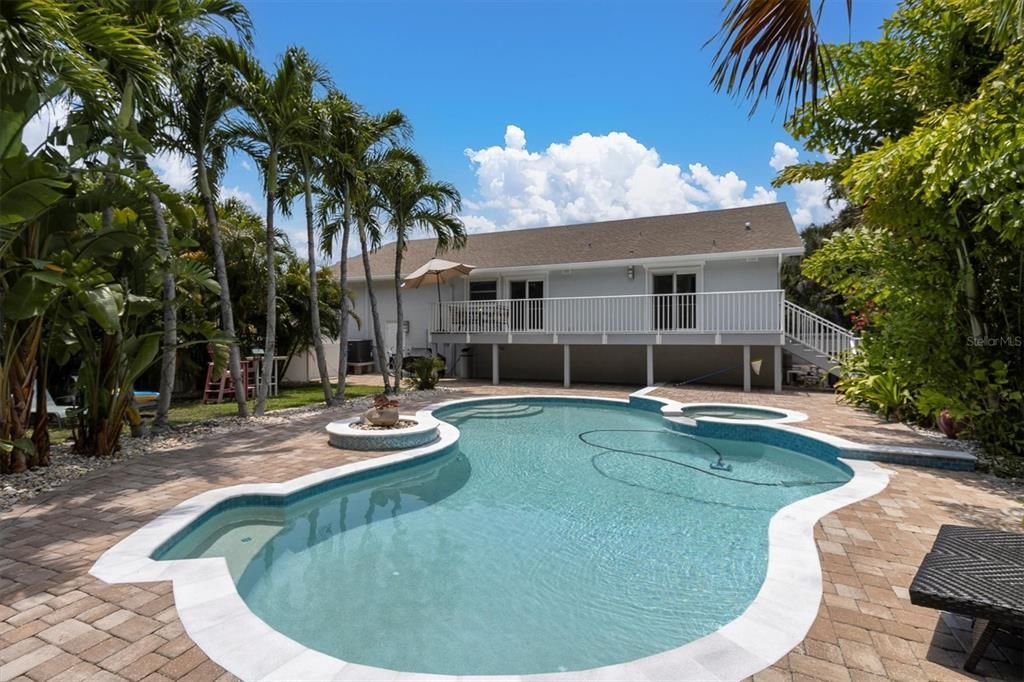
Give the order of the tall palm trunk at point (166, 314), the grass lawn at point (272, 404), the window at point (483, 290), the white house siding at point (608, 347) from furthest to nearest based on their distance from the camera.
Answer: the window at point (483, 290) < the white house siding at point (608, 347) < the grass lawn at point (272, 404) < the tall palm trunk at point (166, 314)

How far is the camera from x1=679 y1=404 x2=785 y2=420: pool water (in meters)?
11.1

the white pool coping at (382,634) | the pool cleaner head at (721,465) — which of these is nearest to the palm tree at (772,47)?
the white pool coping at (382,634)

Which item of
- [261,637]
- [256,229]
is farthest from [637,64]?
[256,229]

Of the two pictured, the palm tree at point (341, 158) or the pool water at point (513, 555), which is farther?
the palm tree at point (341, 158)

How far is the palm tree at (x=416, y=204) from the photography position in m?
13.9

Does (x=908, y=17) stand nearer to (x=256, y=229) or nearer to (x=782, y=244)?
(x=782, y=244)

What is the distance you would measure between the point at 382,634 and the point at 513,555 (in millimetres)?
1646

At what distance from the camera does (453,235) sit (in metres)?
15.6

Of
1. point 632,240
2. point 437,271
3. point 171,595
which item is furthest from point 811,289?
point 171,595

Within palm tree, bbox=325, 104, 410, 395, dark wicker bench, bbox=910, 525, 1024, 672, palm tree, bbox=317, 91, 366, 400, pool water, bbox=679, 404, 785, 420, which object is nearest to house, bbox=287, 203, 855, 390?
pool water, bbox=679, 404, 785, 420

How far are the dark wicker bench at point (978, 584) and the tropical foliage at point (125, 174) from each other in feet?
25.0

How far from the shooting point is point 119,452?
742cm

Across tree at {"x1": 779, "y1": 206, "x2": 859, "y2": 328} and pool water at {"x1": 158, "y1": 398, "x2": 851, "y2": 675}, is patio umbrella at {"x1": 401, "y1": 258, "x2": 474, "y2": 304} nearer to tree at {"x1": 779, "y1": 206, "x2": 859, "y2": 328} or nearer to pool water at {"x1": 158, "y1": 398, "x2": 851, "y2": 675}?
pool water at {"x1": 158, "y1": 398, "x2": 851, "y2": 675}

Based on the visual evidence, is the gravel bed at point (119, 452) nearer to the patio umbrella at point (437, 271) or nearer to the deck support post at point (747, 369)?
the patio umbrella at point (437, 271)
